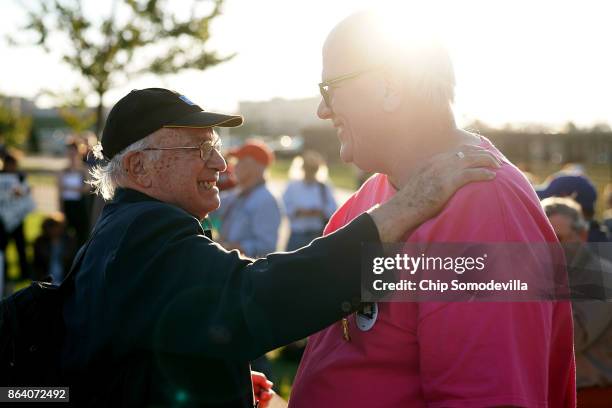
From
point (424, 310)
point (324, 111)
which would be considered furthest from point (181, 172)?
point (424, 310)

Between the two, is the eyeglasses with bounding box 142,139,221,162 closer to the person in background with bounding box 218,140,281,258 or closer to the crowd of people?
the crowd of people

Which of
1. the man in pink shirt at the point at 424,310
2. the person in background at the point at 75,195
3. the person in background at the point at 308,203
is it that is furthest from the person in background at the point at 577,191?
the person in background at the point at 75,195

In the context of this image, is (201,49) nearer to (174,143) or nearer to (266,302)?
(174,143)

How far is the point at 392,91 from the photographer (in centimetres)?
197

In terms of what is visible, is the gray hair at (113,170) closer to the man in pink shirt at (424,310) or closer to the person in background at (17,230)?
the man in pink shirt at (424,310)

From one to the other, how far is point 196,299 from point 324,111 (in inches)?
32.1

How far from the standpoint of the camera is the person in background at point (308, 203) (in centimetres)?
847

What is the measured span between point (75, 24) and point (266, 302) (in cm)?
732

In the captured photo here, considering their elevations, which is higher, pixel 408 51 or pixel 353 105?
pixel 408 51

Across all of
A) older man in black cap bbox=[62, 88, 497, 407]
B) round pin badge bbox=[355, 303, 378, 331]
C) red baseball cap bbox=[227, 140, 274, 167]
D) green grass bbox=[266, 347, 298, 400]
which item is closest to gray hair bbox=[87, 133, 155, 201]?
older man in black cap bbox=[62, 88, 497, 407]

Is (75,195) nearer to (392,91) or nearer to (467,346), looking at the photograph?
(392,91)

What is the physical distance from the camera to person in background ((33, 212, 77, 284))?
364 inches

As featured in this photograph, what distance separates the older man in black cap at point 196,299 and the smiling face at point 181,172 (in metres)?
0.24

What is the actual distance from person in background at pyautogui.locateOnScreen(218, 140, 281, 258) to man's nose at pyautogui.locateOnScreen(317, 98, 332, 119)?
419 centimetres
